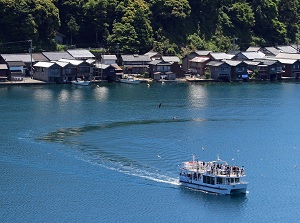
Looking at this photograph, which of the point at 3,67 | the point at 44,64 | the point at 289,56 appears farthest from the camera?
the point at 289,56

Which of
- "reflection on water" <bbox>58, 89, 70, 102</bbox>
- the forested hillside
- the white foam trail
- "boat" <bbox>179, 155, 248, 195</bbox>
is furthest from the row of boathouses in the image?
"boat" <bbox>179, 155, 248, 195</bbox>

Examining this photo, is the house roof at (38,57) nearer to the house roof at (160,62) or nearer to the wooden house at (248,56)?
the house roof at (160,62)

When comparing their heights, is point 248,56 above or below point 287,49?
below

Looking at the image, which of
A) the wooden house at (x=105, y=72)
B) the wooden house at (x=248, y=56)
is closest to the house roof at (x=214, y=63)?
the wooden house at (x=248, y=56)

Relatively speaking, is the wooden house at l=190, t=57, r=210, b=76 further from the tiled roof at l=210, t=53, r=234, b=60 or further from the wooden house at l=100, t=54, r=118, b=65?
the wooden house at l=100, t=54, r=118, b=65

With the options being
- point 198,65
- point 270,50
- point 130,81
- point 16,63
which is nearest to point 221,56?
point 198,65

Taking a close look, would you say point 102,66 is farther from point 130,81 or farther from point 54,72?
point 54,72
